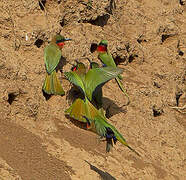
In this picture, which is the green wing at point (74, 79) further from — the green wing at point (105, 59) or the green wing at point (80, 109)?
the green wing at point (105, 59)

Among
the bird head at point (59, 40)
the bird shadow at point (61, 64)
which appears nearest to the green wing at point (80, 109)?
the bird shadow at point (61, 64)

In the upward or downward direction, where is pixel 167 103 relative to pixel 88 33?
downward

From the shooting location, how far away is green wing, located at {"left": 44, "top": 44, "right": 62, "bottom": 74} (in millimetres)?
3904

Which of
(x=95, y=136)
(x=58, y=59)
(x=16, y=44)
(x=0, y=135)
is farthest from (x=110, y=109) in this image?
(x=0, y=135)

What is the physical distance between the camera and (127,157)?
3.94m

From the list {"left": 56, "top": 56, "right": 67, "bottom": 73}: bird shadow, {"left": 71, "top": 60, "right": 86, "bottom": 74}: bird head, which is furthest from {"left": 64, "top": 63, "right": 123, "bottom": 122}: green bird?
{"left": 56, "top": 56, "right": 67, "bottom": 73}: bird shadow

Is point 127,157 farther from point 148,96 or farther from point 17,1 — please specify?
point 17,1

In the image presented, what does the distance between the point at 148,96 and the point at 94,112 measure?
3.89 ft

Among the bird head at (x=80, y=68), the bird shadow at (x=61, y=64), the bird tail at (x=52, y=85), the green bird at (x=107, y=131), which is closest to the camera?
the green bird at (x=107, y=131)

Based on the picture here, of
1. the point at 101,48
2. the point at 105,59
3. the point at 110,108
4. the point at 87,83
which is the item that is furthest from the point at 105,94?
the point at 87,83

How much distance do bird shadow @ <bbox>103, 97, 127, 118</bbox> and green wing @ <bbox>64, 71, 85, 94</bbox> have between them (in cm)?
55

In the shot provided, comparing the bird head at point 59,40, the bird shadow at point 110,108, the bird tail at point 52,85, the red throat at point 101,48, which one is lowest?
the bird shadow at point 110,108

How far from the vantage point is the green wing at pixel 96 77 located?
3785 millimetres

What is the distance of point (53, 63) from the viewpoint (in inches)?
155
